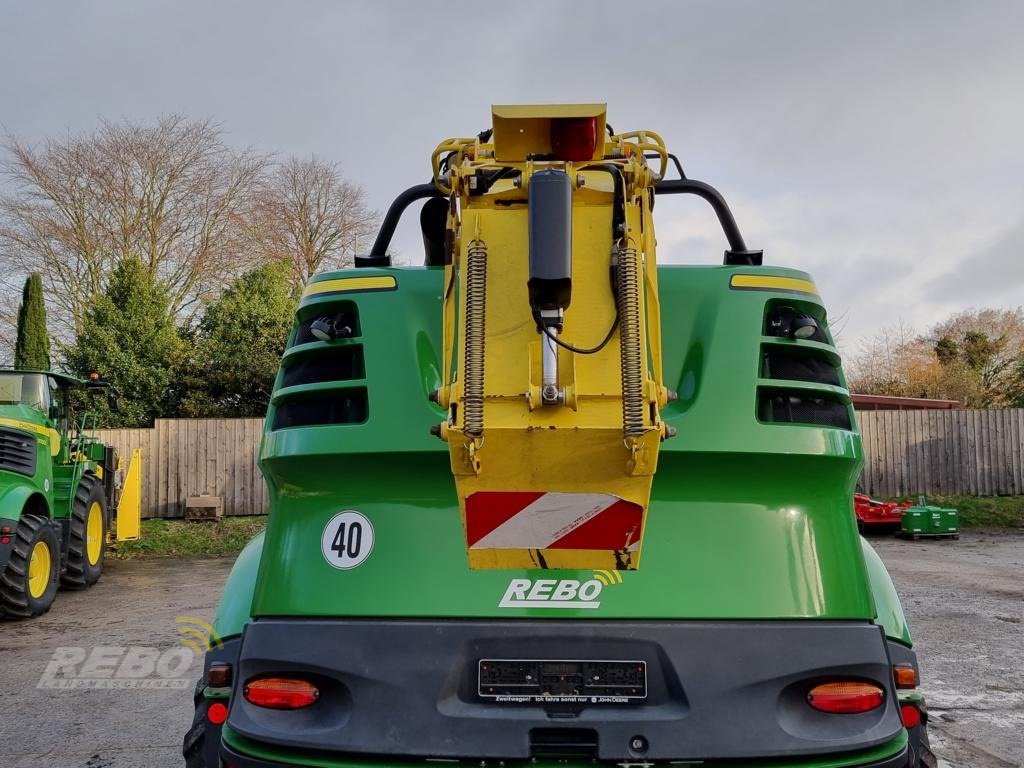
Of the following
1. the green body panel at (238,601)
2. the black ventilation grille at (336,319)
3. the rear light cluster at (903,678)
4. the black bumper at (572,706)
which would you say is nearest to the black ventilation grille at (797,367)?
the black bumper at (572,706)

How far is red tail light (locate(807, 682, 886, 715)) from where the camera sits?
7.33ft

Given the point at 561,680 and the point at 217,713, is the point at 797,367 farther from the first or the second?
the point at 217,713

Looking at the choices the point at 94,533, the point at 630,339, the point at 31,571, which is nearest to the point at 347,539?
the point at 630,339

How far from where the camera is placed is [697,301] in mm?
2641

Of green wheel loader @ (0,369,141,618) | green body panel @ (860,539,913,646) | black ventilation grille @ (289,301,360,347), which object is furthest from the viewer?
green wheel loader @ (0,369,141,618)

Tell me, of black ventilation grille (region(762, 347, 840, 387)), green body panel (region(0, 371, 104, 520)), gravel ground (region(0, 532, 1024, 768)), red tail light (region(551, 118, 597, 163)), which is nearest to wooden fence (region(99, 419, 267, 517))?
gravel ground (region(0, 532, 1024, 768))

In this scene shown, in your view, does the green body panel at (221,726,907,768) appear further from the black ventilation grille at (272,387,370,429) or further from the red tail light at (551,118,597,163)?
the red tail light at (551,118,597,163)

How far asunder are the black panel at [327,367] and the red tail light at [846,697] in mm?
1579

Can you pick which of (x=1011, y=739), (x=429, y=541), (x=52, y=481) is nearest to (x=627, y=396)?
(x=429, y=541)

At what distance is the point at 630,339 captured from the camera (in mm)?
1989

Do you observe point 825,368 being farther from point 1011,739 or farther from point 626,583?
point 1011,739

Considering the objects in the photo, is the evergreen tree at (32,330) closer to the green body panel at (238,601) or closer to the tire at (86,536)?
the tire at (86,536)

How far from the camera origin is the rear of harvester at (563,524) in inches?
80.2

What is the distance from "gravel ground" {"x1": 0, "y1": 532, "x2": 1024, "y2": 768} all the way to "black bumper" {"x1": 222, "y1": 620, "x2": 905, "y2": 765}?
8.41 ft
